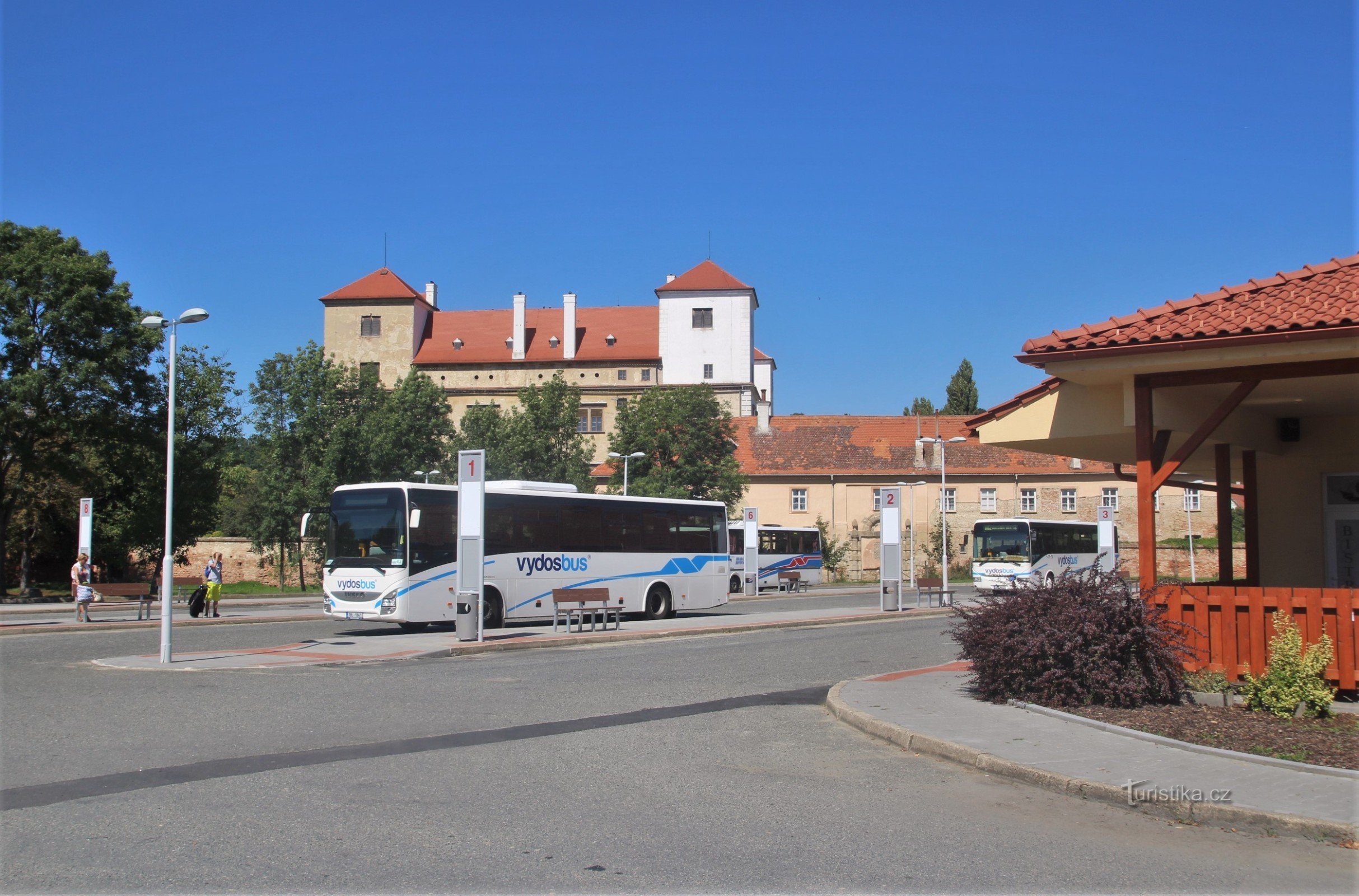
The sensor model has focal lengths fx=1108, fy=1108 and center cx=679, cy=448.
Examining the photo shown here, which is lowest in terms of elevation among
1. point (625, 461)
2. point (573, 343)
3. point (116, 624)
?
point (116, 624)

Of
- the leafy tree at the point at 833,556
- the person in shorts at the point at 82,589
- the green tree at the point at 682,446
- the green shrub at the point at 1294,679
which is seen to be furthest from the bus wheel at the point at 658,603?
the leafy tree at the point at 833,556

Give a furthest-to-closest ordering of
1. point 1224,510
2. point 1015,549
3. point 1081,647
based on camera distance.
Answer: point 1015,549
point 1224,510
point 1081,647

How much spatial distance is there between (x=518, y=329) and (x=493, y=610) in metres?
74.9

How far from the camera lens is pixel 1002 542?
43406mm

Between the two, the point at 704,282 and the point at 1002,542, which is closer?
the point at 1002,542

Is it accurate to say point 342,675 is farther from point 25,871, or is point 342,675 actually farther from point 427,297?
point 427,297

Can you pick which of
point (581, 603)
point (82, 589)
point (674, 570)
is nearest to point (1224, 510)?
point (581, 603)

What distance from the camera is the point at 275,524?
59.8 metres

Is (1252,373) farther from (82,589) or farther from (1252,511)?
(82,589)

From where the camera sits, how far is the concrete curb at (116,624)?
23.1 metres

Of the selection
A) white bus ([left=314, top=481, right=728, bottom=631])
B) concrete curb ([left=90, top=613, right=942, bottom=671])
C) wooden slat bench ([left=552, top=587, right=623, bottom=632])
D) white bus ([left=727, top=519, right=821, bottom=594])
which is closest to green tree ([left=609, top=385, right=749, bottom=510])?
white bus ([left=727, top=519, right=821, bottom=594])

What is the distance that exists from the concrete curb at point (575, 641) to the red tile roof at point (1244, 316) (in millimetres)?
10988

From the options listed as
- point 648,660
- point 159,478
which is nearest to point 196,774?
point 648,660

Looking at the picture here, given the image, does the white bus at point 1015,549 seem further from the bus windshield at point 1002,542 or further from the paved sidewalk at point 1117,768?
the paved sidewalk at point 1117,768
